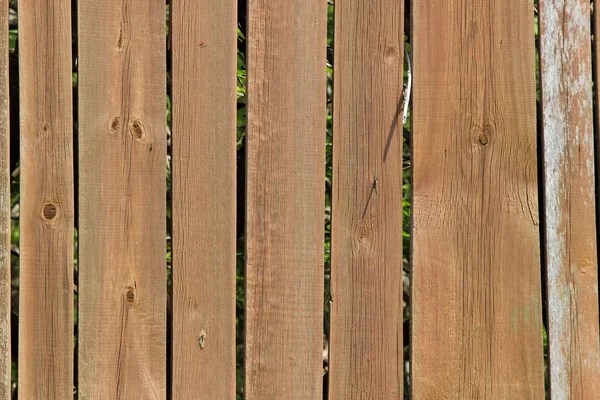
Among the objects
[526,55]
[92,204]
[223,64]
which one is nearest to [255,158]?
[223,64]

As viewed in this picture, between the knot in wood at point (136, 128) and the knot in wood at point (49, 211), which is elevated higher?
the knot in wood at point (136, 128)

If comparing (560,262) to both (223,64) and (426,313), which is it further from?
(223,64)

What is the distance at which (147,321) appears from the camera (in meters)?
1.80

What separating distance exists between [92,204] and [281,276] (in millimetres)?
515

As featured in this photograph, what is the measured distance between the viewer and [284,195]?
1818mm

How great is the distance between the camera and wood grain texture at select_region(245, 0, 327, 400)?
182 cm

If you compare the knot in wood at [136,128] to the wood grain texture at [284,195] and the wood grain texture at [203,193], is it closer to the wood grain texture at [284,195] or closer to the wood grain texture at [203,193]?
the wood grain texture at [203,193]

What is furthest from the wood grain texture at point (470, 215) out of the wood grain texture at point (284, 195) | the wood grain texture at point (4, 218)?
the wood grain texture at point (4, 218)

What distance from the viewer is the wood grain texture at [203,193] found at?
1802 millimetres

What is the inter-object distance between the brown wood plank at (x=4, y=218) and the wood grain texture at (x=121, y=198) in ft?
0.61

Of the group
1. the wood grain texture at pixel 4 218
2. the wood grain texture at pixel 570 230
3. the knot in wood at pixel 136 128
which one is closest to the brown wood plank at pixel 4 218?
the wood grain texture at pixel 4 218

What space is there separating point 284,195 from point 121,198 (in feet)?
1.36

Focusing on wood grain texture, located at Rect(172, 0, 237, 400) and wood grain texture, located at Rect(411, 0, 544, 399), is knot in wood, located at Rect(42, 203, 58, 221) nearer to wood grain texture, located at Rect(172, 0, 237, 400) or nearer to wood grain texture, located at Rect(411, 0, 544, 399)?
wood grain texture, located at Rect(172, 0, 237, 400)

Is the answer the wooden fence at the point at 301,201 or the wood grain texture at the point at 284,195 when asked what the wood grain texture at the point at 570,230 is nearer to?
the wooden fence at the point at 301,201
